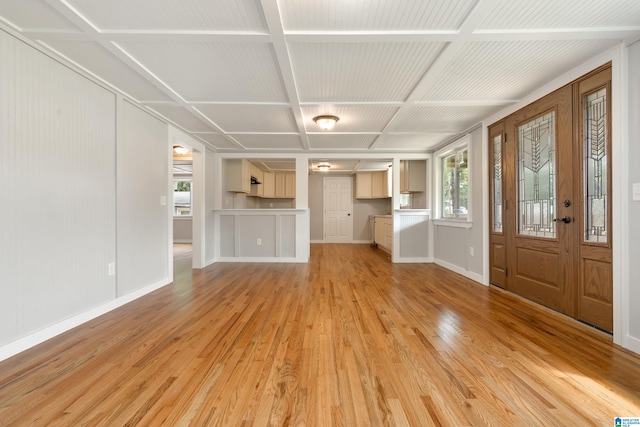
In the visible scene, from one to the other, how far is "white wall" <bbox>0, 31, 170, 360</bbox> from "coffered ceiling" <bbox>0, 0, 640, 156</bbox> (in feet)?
1.05

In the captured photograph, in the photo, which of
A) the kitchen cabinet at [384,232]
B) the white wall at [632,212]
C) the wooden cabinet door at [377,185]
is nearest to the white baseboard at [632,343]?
the white wall at [632,212]

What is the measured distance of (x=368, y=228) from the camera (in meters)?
8.79

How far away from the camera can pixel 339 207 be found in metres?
8.84

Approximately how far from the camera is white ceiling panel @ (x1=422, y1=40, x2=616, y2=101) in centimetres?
212

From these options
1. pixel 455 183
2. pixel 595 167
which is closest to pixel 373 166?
pixel 455 183

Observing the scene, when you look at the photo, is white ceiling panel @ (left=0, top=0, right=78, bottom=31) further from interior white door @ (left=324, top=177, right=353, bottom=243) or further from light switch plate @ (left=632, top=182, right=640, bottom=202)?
interior white door @ (left=324, top=177, right=353, bottom=243)

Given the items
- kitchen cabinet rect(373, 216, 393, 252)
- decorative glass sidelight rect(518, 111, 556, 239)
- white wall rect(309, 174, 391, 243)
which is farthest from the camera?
white wall rect(309, 174, 391, 243)

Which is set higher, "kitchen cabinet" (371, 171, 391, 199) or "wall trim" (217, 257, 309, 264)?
"kitchen cabinet" (371, 171, 391, 199)

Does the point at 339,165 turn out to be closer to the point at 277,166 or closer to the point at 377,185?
the point at 377,185

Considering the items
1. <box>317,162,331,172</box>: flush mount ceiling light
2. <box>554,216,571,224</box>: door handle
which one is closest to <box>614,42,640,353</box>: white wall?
<box>554,216,571,224</box>: door handle

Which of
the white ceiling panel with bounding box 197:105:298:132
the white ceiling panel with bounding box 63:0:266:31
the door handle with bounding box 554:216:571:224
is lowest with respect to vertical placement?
the door handle with bounding box 554:216:571:224

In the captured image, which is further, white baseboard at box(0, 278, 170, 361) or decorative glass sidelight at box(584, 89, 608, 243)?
decorative glass sidelight at box(584, 89, 608, 243)

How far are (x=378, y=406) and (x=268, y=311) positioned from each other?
1591 mm

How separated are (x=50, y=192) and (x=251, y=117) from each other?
7.23 feet
